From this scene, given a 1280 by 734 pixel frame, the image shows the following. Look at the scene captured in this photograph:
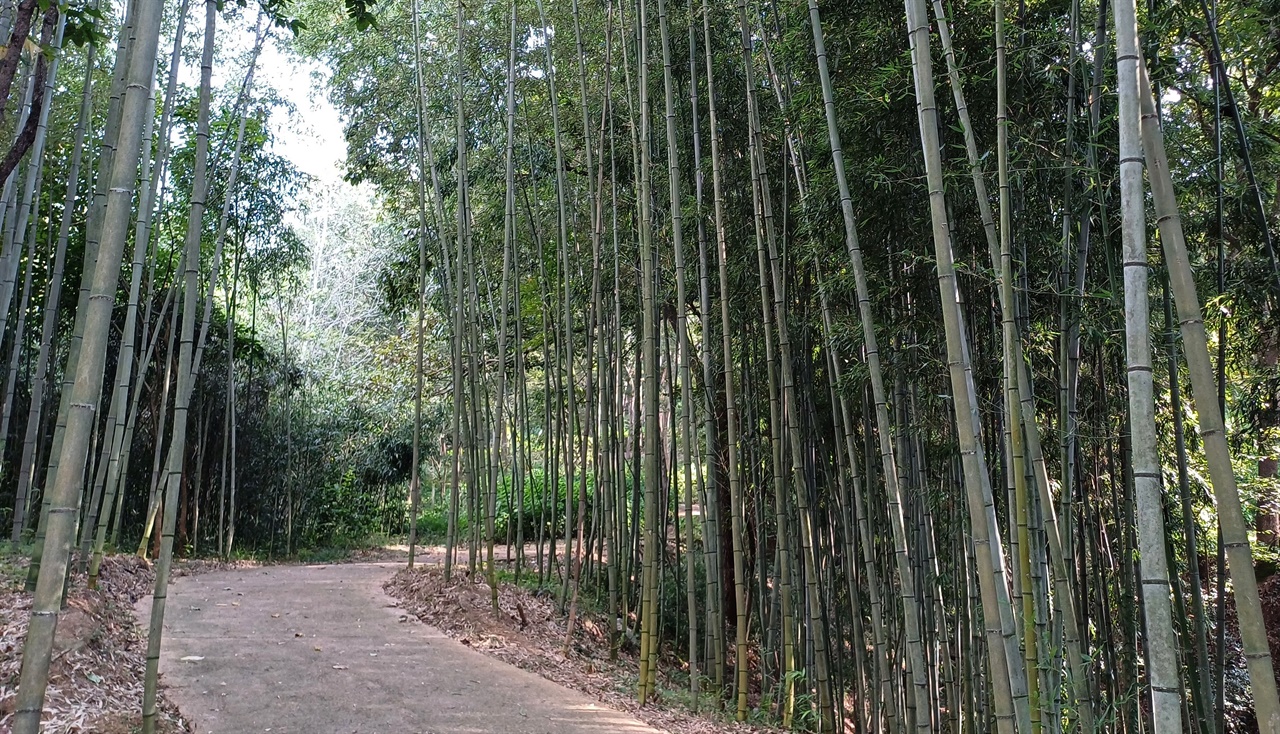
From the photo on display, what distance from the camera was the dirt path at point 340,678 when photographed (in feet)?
11.5

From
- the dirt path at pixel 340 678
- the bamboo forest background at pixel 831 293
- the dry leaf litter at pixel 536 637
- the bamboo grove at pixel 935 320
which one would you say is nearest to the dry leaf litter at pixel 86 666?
the dirt path at pixel 340 678

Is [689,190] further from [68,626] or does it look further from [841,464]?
[68,626]

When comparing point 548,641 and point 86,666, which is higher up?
point 86,666

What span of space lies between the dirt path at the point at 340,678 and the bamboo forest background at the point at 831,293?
0.63 metres

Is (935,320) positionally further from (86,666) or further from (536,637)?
(86,666)

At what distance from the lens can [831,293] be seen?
4070 millimetres

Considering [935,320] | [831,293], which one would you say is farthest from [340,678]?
[935,320]

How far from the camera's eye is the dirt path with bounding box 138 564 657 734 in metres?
3.50

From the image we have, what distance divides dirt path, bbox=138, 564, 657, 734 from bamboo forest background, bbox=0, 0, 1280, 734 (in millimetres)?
632

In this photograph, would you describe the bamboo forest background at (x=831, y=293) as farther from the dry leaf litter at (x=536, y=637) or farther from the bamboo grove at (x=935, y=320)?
the dry leaf litter at (x=536, y=637)

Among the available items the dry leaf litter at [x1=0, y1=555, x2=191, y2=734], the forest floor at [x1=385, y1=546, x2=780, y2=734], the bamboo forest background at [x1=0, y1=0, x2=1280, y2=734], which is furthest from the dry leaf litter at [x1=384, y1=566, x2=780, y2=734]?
the dry leaf litter at [x1=0, y1=555, x2=191, y2=734]

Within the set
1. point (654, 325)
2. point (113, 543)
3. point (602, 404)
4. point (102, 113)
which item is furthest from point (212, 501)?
point (654, 325)

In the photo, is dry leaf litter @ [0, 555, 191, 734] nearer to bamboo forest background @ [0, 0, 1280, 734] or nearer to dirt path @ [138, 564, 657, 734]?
dirt path @ [138, 564, 657, 734]

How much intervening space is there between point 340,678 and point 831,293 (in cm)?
301
